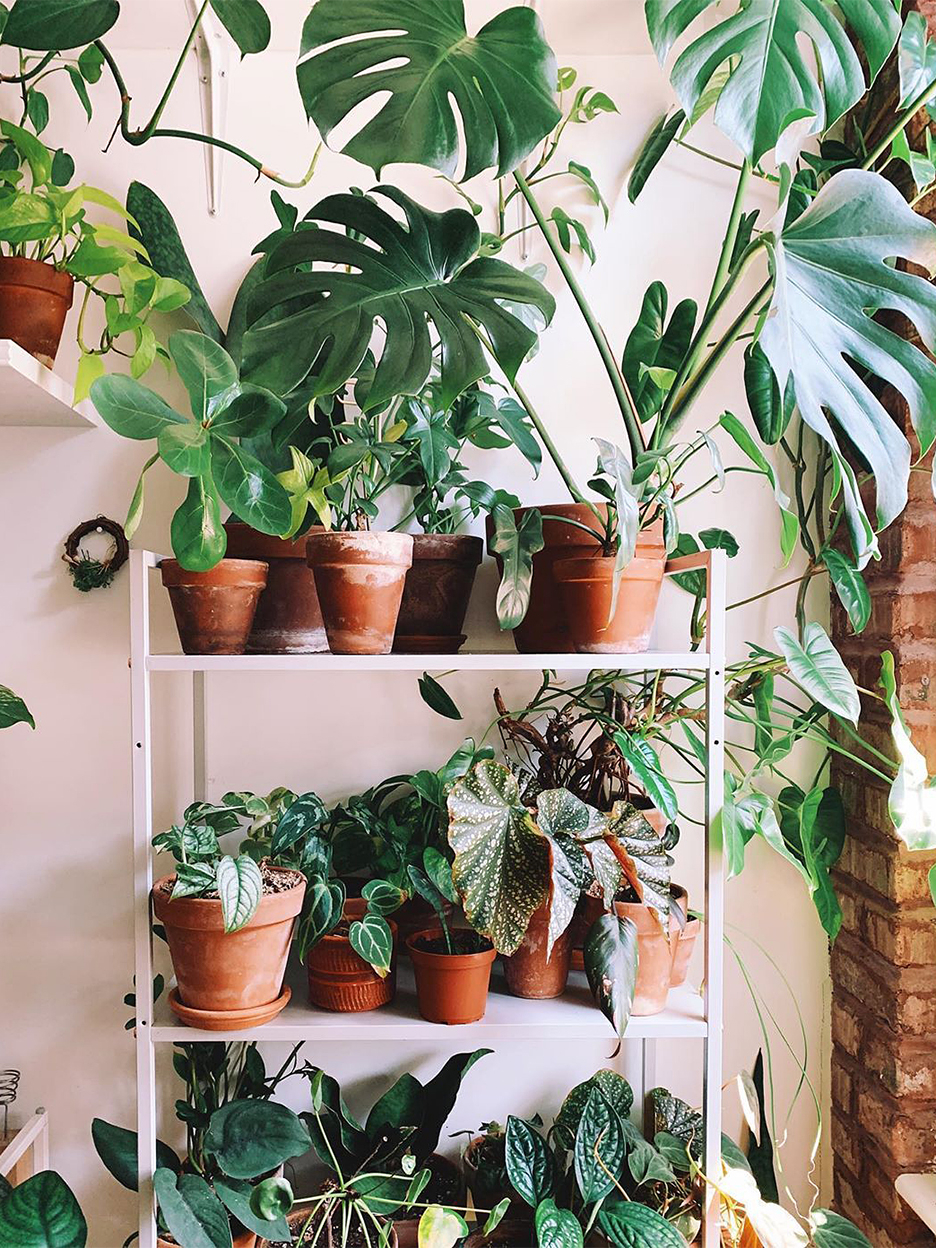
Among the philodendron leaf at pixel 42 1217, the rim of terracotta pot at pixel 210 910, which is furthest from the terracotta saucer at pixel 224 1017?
the philodendron leaf at pixel 42 1217

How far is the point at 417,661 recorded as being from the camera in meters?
1.27

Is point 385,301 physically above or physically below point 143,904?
above

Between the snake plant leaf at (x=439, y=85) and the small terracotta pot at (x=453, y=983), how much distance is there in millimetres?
939

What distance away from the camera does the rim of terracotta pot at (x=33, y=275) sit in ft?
4.38

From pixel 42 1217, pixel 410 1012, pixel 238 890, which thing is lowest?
pixel 42 1217

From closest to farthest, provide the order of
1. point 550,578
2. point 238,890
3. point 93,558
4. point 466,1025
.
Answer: point 238,890 < point 466,1025 < point 550,578 < point 93,558

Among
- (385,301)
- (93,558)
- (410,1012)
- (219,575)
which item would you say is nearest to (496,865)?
(410,1012)

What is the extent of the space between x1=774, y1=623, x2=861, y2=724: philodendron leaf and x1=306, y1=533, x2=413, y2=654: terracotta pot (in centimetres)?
52

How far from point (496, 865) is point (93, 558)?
856mm

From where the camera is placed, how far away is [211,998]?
124 cm

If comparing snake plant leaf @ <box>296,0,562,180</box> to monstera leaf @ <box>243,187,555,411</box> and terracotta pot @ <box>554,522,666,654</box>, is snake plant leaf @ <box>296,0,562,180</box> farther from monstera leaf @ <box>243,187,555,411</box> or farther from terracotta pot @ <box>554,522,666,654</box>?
terracotta pot @ <box>554,522,666,654</box>

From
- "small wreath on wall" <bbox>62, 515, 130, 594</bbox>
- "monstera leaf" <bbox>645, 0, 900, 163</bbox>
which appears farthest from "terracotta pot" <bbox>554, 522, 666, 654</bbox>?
"small wreath on wall" <bbox>62, 515, 130, 594</bbox>

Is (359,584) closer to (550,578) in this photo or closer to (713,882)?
(550,578)

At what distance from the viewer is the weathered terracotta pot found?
4.33ft
